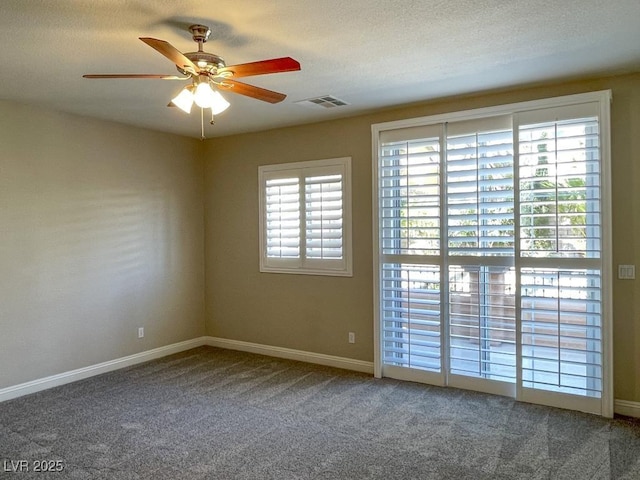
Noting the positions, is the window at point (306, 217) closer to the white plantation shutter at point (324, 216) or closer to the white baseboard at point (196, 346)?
the white plantation shutter at point (324, 216)

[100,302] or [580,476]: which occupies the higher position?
[100,302]

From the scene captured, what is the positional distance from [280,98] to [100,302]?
320 cm

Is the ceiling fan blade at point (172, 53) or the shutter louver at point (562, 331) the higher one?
the ceiling fan blade at point (172, 53)

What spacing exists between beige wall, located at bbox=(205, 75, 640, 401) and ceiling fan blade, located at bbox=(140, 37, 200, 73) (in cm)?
249

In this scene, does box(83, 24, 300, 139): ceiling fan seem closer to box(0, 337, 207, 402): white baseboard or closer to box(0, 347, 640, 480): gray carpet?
→ box(0, 347, 640, 480): gray carpet

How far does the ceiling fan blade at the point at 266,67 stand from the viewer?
89.1 inches

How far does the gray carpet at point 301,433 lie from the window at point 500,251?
0.96 ft

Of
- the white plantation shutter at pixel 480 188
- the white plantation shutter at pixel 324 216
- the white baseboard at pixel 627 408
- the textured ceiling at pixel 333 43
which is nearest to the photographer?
the textured ceiling at pixel 333 43

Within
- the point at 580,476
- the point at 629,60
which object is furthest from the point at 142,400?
the point at 629,60

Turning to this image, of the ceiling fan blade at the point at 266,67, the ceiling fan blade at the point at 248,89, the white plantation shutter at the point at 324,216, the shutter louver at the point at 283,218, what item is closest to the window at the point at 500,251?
the white plantation shutter at the point at 324,216

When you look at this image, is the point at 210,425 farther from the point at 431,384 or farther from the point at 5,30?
the point at 5,30

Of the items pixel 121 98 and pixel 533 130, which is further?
pixel 121 98

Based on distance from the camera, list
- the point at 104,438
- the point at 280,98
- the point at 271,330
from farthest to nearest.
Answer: the point at 271,330, the point at 104,438, the point at 280,98

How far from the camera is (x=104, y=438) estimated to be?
321 cm
